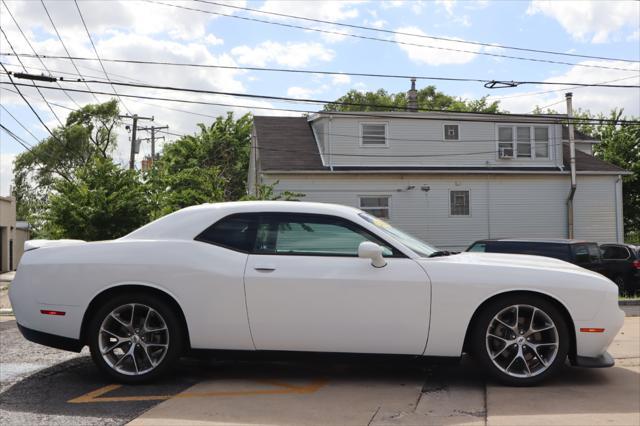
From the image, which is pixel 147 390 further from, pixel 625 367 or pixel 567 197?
pixel 567 197

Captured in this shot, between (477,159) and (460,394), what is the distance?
2390cm

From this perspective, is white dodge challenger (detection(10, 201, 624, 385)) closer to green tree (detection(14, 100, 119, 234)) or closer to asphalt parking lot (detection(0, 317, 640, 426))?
asphalt parking lot (detection(0, 317, 640, 426))

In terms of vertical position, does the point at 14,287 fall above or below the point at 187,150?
below

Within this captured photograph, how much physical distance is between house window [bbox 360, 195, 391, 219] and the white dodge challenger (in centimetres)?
2137

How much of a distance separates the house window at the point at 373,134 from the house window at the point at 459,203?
3.64 meters

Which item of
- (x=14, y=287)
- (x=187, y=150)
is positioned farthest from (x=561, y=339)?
(x=187, y=150)

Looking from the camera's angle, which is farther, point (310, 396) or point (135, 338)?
point (135, 338)

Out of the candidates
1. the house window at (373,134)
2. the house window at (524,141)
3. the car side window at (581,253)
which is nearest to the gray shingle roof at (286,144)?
the house window at (373,134)

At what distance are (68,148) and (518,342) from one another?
51.7m

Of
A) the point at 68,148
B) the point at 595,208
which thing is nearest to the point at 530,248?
the point at 595,208

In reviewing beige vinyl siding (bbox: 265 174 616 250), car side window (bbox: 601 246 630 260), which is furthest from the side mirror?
beige vinyl siding (bbox: 265 174 616 250)

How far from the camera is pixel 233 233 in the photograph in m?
5.34

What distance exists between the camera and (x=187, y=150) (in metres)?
38.3

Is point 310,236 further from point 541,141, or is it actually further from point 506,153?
point 541,141
